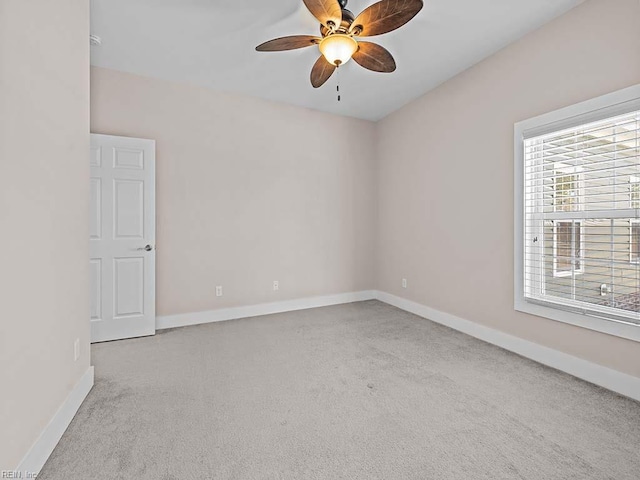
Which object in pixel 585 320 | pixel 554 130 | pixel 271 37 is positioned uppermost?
pixel 271 37

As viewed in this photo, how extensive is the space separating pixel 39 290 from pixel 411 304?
3.77 m

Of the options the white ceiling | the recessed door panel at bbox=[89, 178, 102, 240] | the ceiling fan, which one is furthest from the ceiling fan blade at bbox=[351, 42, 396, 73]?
the recessed door panel at bbox=[89, 178, 102, 240]

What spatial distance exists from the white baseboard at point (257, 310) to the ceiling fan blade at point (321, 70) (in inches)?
108

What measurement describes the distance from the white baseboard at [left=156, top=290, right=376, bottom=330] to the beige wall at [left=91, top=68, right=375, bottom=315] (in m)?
0.08

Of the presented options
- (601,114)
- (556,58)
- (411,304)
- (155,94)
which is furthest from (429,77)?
(155,94)

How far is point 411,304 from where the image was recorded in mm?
4238

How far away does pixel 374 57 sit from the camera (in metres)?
2.49

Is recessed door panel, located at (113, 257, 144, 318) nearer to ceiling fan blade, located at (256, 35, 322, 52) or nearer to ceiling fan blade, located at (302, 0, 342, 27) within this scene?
ceiling fan blade, located at (256, 35, 322, 52)

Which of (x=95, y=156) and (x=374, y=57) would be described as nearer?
(x=374, y=57)

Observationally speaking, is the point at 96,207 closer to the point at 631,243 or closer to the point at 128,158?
the point at 128,158

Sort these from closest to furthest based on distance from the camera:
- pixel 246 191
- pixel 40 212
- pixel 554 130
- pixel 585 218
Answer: pixel 40 212 < pixel 585 218 < pixel 554 130 < pixel 246 191

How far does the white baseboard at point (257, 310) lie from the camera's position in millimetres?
3678

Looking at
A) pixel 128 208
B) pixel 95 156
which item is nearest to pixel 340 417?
pixel 128 208

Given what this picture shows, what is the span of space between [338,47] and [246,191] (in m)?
2.25
